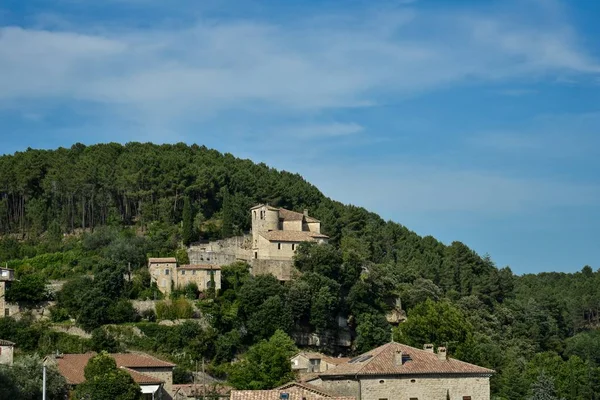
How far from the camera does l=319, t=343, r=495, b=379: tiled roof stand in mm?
55906

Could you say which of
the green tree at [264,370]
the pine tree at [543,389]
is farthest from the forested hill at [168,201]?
the green tree at [264,370]

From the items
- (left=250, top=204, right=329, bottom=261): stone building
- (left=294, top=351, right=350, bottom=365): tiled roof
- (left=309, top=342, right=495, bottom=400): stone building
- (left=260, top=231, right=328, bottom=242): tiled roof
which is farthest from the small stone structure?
(left=309, top=342, right=495, bottom=400): stone building

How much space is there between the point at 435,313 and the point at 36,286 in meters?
30.5

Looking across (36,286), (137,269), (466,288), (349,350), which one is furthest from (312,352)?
(466,288)

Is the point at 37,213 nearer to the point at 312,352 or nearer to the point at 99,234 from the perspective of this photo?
the point at 99,234

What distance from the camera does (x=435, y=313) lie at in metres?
81.1

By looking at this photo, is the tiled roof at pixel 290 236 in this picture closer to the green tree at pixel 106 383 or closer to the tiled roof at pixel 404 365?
the green tree at pixel 106 383

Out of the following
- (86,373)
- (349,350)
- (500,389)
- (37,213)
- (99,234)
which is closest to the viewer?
(86,373)

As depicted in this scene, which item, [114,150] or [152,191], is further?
[114,150]

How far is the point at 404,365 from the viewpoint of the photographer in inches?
2227

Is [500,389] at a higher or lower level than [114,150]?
lower

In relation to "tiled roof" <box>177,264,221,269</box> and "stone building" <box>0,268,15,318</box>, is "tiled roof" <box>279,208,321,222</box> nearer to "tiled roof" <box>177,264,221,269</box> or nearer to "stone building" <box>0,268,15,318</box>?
"tiled roof" <box>177,264,221,269</box>

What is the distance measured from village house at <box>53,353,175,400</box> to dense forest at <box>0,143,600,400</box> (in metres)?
4.50

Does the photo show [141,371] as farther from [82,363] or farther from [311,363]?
[311,363]
